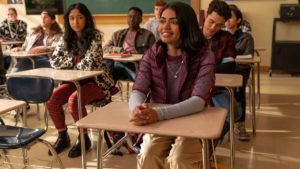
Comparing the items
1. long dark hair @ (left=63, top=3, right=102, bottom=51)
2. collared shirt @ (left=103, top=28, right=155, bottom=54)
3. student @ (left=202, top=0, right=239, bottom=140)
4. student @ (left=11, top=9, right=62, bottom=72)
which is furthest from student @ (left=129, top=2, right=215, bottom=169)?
student @ (left=11, top=9, right=62, bottom=72)

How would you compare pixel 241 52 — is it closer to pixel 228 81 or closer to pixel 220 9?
pixel 220 9

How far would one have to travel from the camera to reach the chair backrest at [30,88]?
232 cm

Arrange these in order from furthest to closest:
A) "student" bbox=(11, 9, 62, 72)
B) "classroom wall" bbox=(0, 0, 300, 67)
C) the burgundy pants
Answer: "classroom wall" bbox=(0, 0, 300, 67) < "student" bbox=(11, 9, 62, 72) < the burgundy pants

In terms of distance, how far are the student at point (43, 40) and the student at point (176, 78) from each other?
2546 mm

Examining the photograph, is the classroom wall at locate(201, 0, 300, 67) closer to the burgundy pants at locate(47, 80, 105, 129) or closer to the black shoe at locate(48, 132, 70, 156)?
the burgundy pants at locate(47, 80, 105, 129)

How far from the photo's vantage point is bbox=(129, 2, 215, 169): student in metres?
1.66

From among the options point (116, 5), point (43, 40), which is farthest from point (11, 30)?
point (116, 5)

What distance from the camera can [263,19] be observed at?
19.9ft

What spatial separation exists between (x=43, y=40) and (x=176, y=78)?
3.12 meters

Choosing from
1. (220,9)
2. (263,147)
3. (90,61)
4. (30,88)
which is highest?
(220,9)

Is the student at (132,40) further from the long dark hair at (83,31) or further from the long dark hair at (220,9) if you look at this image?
the long dark hair at (220,9)

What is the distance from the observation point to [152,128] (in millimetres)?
1424

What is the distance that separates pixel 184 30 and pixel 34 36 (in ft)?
10.6

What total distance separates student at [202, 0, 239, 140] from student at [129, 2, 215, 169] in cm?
91
